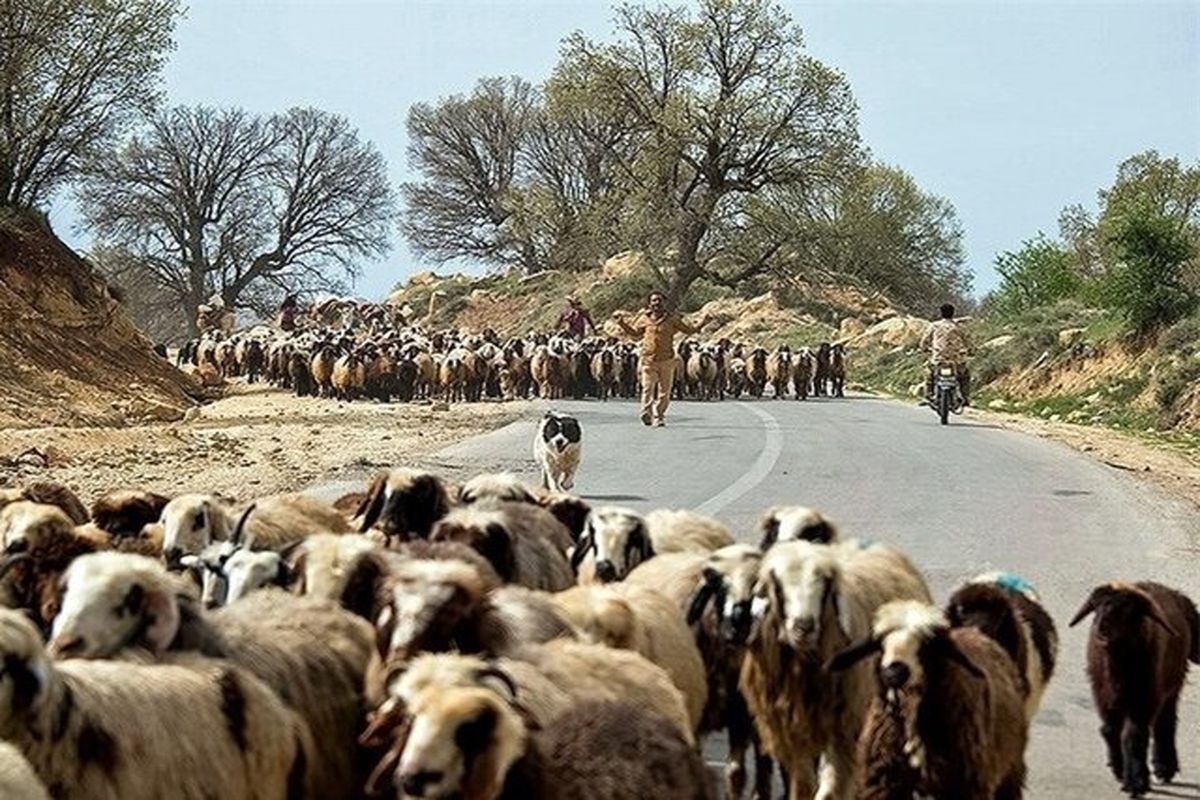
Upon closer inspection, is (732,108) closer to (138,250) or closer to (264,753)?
(138,250)

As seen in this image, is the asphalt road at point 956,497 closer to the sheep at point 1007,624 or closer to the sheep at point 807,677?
the sheep at point 1007,624

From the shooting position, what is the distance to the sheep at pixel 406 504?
8.93m

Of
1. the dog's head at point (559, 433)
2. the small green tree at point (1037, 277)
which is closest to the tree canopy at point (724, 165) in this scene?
the small green tree at point (1037, 277)

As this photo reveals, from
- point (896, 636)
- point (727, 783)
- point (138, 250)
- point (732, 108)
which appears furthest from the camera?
point (138, 250)

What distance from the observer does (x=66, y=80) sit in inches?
1371

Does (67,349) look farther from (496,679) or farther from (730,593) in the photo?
(496,679)

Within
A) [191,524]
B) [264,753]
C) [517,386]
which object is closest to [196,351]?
[517,386]

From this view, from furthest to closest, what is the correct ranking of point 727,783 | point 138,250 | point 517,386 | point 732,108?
point 138,250 → point 732,108 → point 517,386 → point 727,783

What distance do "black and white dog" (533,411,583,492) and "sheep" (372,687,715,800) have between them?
1022cm

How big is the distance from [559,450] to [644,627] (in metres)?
8.91

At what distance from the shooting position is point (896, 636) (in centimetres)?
614

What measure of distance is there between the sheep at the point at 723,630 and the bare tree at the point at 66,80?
2847cm

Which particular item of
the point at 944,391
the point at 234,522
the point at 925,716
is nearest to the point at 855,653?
the point at 925,716

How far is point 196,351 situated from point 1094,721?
41100 millimetres
